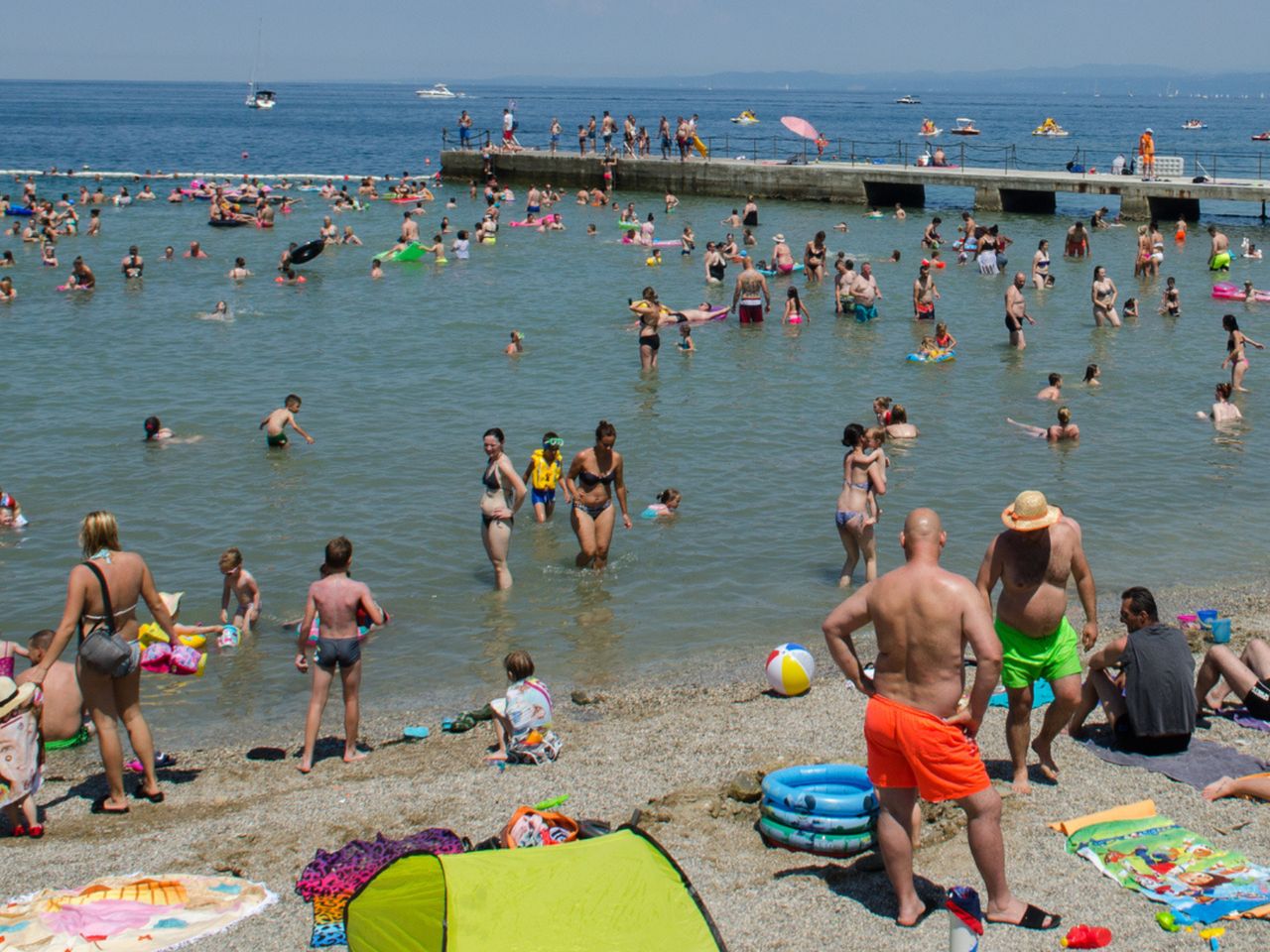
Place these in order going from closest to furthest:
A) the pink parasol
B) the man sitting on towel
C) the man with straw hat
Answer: the man with straw hat < the man sitting on towel < the pink parasol

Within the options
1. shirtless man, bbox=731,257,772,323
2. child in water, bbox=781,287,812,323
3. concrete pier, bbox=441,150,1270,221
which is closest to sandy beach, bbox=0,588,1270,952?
shirtless man, bbox=731,257,772,323

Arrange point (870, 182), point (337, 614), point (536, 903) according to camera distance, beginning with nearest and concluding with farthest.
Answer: point (536, 903) → point (337, 614) → point (870, 182)

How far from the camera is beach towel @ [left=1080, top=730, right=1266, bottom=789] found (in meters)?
7.14

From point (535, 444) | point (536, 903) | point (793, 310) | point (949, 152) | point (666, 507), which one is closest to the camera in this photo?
point (536, 903)

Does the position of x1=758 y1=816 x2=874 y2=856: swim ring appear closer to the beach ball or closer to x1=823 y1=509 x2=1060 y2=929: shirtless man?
x1=823 y1=509 x2=1060 y2=929: shirtless man

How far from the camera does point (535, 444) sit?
17203mm

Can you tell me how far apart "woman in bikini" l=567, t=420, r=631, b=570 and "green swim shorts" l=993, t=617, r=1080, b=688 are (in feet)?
16.8

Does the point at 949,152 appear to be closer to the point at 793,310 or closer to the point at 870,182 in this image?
the point at 870,182

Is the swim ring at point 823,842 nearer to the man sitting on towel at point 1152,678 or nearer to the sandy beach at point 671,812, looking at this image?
the sandy beach at point 671,812

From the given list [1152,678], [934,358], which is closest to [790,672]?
[1152,678]

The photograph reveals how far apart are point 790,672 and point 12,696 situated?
4915mm

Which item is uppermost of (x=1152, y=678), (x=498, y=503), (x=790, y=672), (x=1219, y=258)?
(x=1219, y=258)

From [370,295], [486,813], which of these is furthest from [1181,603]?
[370,295]

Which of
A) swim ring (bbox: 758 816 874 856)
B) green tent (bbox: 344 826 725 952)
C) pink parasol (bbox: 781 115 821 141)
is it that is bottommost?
swim ring (bbox: 758 816 874 856)
